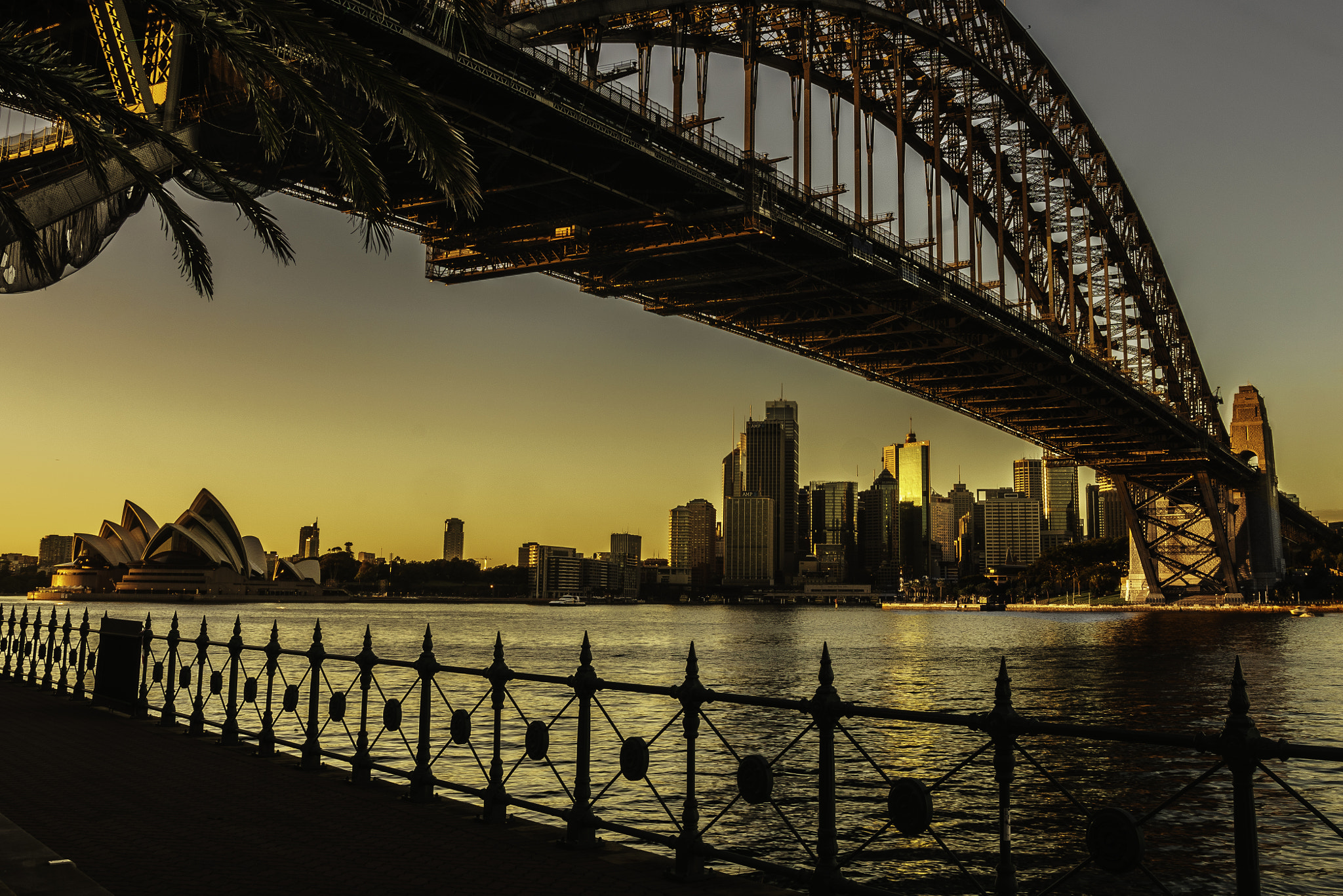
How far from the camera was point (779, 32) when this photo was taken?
4156cm

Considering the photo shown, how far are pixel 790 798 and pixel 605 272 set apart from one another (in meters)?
25.7

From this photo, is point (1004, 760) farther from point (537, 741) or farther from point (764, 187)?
point (764, 187)

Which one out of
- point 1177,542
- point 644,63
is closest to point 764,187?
point 644,63

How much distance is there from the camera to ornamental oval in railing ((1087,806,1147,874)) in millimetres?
4836

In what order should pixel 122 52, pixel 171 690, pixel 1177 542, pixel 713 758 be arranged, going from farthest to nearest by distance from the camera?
1. pixel 1177 542
2. pixel 713 758
3. pixel 122 52
4. pixel 171 690

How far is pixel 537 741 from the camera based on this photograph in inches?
305

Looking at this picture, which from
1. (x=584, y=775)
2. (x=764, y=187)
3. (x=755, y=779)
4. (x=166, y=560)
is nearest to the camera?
(x=755, y=779)

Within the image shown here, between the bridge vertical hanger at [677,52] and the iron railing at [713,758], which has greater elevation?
the bridge vertical hanger at [677,52]

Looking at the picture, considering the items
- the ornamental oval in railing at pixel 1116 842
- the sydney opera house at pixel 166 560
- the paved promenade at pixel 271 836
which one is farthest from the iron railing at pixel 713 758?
the sydney opera house at pixel 166 560

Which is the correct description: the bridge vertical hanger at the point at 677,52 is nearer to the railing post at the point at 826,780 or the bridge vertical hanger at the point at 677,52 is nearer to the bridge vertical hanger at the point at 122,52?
the bridge vertical hanger at the point at 122,52

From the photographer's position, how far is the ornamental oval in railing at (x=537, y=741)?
767cm

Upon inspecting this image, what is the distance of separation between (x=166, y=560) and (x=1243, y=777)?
6104 inches

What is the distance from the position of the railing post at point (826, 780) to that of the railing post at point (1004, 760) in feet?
2.68

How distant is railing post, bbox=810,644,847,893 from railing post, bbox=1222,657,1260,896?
1.86 m
